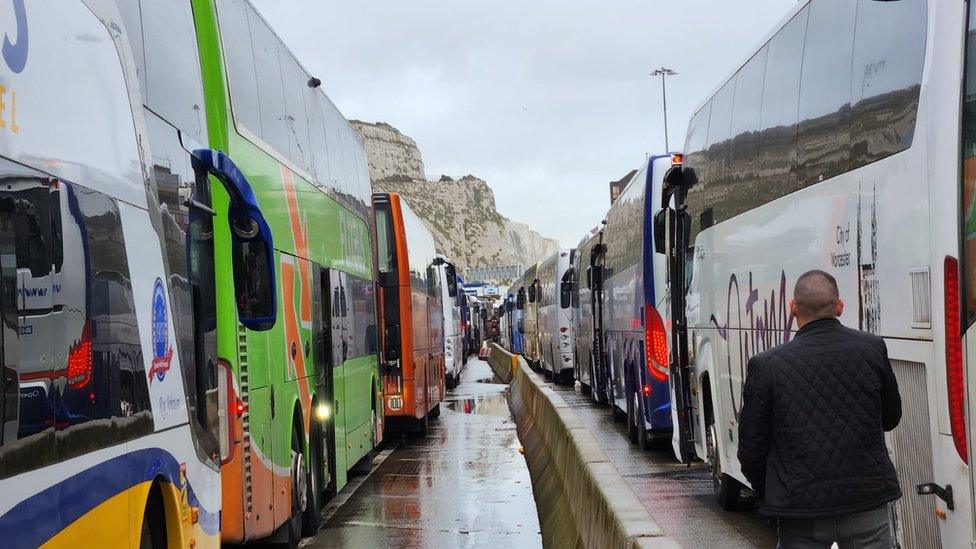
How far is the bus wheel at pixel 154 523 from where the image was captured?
594 cm

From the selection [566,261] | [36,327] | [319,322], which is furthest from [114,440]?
[566,261]

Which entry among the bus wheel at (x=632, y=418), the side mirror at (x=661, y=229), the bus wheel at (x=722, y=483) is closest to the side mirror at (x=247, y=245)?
the bus wheel at (x=722, y=483)

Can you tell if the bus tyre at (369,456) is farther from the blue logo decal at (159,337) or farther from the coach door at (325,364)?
the blue logo decal at (159,337)

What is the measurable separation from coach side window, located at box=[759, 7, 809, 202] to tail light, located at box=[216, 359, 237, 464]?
386cm

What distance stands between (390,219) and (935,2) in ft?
51.8

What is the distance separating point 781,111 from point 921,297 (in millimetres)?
3641

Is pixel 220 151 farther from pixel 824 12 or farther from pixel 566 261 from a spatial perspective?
pixel 566 261

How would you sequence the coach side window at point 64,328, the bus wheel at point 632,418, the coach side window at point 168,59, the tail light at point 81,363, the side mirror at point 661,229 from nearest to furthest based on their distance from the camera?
the coach side window at point 64,328 < the tail light at point 81,363 < the coach side window at point 168,59 < the side mirror at point 661,229 < the bus wheel at point 632,418

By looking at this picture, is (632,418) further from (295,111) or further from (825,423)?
(825,423)

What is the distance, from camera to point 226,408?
828 centimetres

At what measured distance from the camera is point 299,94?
12.2m

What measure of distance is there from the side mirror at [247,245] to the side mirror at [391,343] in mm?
12146

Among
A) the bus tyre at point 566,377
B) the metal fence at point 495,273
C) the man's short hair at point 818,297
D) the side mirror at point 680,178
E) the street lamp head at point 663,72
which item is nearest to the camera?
the man's short hair at point 818,297

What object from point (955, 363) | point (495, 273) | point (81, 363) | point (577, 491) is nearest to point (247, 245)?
point (577, 491)
